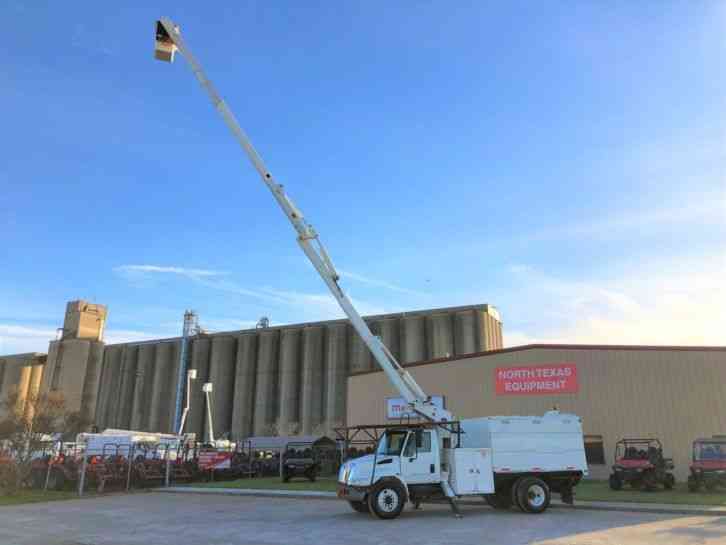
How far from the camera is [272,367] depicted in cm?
7456

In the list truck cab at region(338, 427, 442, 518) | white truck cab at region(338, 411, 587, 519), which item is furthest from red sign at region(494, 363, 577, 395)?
truck cab at region(338, 427, 442, 518)

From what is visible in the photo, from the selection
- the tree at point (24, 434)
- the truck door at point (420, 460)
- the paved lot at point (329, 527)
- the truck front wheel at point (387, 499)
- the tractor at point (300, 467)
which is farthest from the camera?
the tractor at point (300, 467)

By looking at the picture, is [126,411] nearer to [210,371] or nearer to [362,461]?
[210,371]

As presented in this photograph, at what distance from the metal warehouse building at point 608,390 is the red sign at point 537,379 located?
49mm

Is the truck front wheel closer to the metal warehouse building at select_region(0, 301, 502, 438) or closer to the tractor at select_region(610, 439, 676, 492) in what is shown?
the tractor at select_region(610, 439, 676, 492)

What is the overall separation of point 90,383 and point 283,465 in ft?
217

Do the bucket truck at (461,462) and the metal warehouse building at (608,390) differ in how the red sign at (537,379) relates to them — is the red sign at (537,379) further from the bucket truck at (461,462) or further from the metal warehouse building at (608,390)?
the bucket truck at (461,462)

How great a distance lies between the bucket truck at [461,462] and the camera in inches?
631

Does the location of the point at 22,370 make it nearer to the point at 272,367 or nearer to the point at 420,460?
the point at 272,367

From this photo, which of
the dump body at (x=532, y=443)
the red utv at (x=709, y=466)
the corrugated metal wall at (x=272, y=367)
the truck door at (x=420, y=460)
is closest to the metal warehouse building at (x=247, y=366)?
the corrugated metal wall at (x=272, y=367)

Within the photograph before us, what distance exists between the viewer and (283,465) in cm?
3023

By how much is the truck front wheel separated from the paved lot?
278 mm

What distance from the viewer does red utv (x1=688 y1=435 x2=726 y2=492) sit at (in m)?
21.7

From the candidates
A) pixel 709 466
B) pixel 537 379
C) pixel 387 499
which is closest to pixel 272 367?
pixel 537 379
